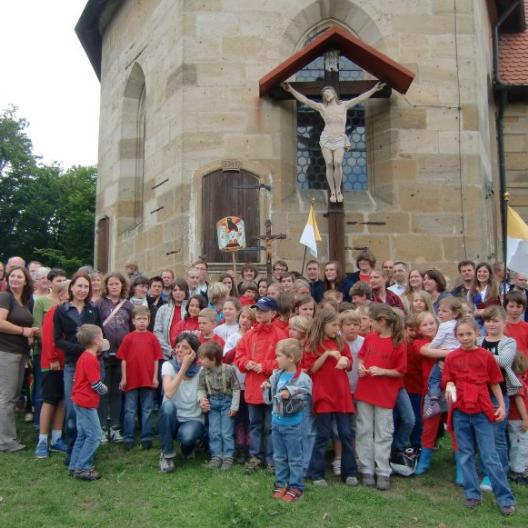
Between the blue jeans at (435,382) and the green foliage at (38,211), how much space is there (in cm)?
2455

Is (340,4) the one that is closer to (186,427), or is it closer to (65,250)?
(186,427)

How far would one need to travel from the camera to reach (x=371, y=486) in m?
4.97

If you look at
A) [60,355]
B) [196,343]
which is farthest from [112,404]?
[196,343]

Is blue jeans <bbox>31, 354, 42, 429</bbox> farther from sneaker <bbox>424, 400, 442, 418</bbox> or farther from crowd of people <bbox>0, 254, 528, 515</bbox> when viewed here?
sneaker <bbox>424, 400, 442, 418</bbox>

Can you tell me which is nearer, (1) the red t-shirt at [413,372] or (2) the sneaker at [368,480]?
(2) the sneaker at [368,480]

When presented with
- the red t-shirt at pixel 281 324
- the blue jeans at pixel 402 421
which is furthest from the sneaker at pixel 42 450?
the blue jeans at pixel 402 421

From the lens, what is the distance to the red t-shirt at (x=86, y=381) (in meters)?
5.29

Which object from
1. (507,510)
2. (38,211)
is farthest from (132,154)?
(38,211)

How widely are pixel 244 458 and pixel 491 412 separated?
2.19m

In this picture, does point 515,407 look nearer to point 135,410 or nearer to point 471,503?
point 471,503

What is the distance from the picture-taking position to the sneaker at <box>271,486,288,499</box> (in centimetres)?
465

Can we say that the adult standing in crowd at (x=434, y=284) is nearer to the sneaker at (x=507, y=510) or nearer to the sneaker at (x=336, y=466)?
the sneaker at (x=336, y=466)

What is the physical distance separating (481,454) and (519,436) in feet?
2.55

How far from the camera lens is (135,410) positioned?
6098 mm
